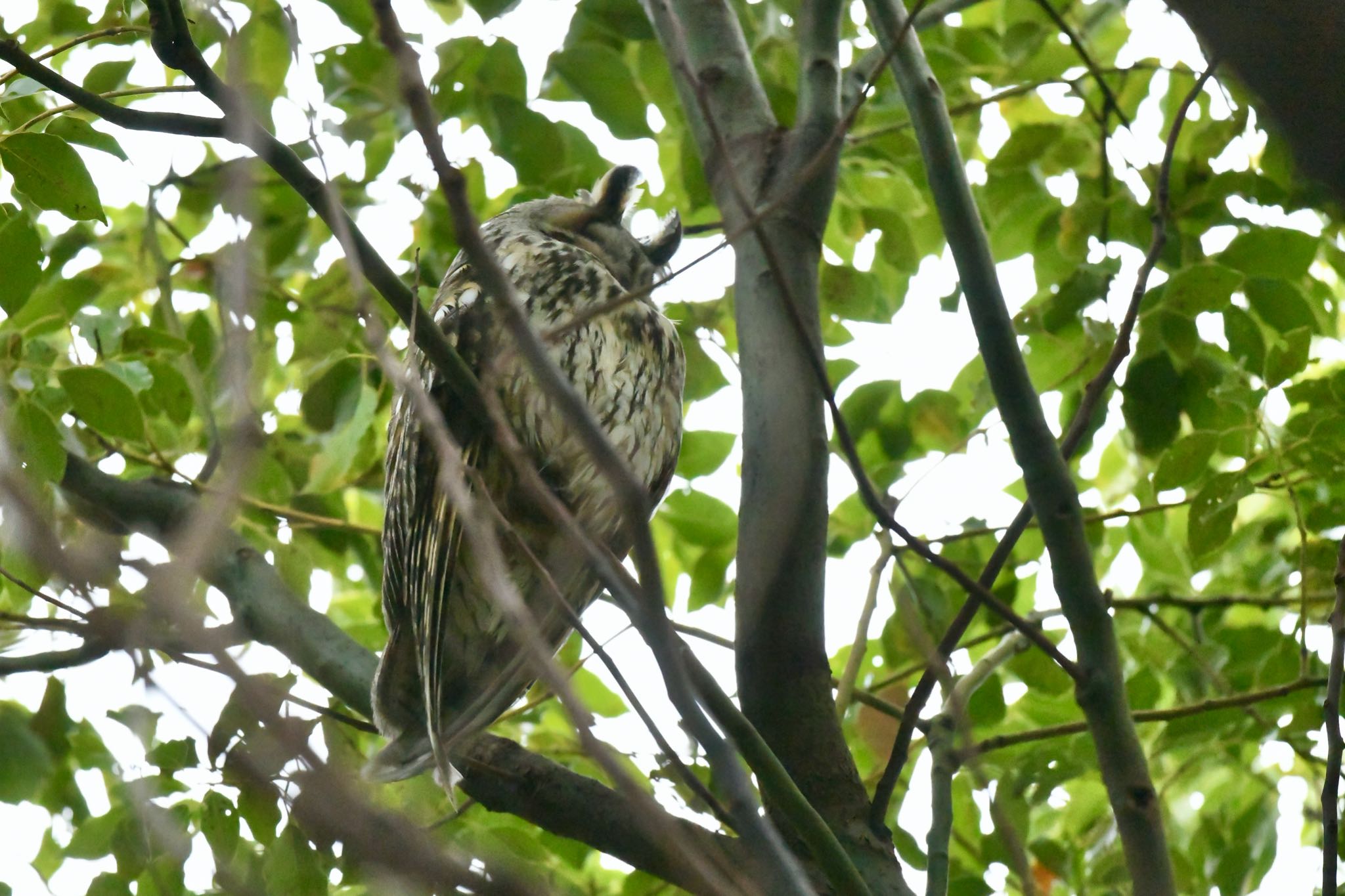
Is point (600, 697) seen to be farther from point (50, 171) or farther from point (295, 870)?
point (50, 171)

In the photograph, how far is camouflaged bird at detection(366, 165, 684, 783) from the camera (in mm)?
2182

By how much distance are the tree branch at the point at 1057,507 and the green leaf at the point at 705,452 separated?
41.2 inches

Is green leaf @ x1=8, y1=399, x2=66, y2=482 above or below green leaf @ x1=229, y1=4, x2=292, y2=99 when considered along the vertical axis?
below

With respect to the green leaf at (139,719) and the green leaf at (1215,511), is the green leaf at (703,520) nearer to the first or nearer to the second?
the green leaf at (1215,511)

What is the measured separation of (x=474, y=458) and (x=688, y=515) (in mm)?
485

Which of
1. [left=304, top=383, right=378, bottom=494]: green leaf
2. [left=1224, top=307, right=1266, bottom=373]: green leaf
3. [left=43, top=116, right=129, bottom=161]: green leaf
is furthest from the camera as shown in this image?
[left=304, top=383, right=378, bottom=494]: green leaf

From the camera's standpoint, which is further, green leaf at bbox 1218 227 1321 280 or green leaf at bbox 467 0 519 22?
green leaf at bbox 467 0 519 22

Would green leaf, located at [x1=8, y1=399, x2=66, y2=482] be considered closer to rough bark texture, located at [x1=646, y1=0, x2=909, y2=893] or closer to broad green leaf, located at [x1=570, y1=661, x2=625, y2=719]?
rough bark texture, located at [x1=646, y1=0, x2=909, y2=893]

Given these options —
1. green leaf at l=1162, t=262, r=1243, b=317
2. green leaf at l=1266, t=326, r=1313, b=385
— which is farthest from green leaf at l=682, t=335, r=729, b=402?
green leaf at l=1266, t=326, r=1313, b=385

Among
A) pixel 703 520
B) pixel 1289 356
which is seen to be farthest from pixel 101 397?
pixel 1289 356

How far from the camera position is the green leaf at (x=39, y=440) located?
1700mm

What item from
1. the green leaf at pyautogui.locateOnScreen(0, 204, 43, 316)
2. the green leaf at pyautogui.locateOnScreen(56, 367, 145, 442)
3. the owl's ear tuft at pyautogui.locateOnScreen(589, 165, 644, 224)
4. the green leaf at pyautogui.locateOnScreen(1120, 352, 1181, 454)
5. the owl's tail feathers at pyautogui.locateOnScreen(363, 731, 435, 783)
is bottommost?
the owl's tail feathers at pyautogui.locateOnScreen(363, 731, 435, 783)

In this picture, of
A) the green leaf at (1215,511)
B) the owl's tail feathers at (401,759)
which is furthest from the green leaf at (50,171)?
the green leaf at (1215,511)

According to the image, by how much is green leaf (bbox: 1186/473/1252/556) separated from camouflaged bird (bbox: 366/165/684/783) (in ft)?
2.87
